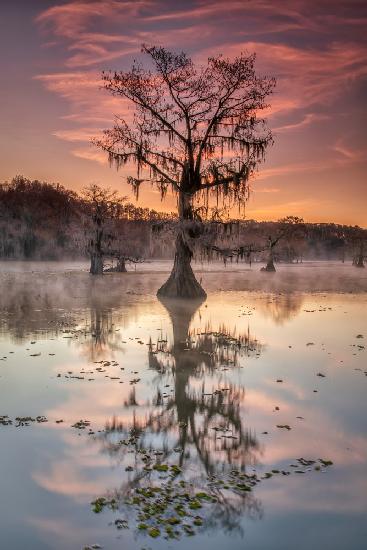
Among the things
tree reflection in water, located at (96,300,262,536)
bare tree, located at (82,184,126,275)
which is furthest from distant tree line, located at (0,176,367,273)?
tree reflection in water, located at (96,300,262,536)

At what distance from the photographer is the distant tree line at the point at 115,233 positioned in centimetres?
2672

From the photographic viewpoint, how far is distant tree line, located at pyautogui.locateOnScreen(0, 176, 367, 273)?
2672 centimetres

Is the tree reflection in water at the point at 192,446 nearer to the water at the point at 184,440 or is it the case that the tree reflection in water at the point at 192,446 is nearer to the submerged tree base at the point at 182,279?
the water at the point at 184,440

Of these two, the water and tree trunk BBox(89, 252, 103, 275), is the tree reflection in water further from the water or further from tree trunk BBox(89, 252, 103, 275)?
tree trunk BBox(89, 252, 103, 275)

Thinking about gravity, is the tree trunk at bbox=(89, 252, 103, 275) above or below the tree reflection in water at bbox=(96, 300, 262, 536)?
above

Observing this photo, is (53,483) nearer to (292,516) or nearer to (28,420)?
(28,420)

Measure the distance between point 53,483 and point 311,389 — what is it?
5.41 meters

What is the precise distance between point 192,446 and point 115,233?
43.8 metres

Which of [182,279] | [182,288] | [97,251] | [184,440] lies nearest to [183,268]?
[182,279]

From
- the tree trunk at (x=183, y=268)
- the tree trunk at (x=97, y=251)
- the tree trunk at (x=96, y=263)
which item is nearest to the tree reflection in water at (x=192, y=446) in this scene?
the tree trunk at (x=183, y=268)

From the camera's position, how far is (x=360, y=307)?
24.2 metres

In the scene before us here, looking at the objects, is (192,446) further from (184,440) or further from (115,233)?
(115,233)

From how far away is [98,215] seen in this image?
4581cm

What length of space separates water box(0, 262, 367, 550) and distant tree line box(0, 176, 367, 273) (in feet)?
39.4
